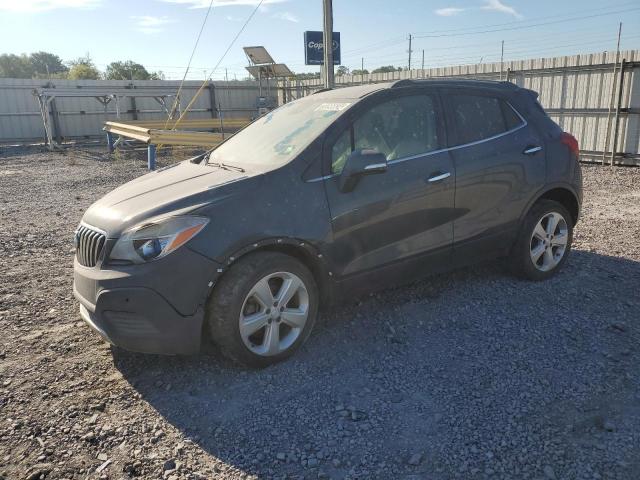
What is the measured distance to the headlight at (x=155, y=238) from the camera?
3.17 meters

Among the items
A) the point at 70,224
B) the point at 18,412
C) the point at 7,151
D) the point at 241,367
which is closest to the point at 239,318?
the point at 241,367

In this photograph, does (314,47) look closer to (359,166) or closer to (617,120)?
(617,120)

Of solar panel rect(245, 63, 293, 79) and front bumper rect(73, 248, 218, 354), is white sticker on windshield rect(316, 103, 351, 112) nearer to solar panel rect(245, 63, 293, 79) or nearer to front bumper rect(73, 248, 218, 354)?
front bumper rect(73, 248, 218, 354)

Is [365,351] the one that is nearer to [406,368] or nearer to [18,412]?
[406,368]

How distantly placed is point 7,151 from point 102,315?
1981 centimetres

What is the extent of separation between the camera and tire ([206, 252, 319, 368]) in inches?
131

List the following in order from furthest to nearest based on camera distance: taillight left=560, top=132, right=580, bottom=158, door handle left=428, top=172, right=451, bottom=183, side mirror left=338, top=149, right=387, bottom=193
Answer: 1. taillight left=560, top=132, right=580, bottom=158
2. door handle left=428, top=172, right=451, bottom=183
3. side mirror left=338, top=149, right=387, bottom=193

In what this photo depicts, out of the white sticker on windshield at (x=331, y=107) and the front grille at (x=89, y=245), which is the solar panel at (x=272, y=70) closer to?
the white sticker on windshield at (x=331, y=107)

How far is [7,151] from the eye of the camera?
780 inches

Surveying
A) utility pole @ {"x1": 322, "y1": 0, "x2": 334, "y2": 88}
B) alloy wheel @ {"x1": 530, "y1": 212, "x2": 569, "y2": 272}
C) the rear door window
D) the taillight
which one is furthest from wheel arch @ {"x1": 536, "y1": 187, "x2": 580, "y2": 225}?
utility pole @ {"x1": 322, "y1": 0, "x2": 334, "y2": 88}

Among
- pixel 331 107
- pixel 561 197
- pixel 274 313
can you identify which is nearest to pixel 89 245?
pixel 274 313

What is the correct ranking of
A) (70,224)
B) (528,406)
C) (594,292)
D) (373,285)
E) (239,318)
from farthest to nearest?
1. (70,224)
2. (594,292)
3. (373,285)
4. (239,318)
5. (528,406)

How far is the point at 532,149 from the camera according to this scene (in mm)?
4676

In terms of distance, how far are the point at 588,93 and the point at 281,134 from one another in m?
11.2
